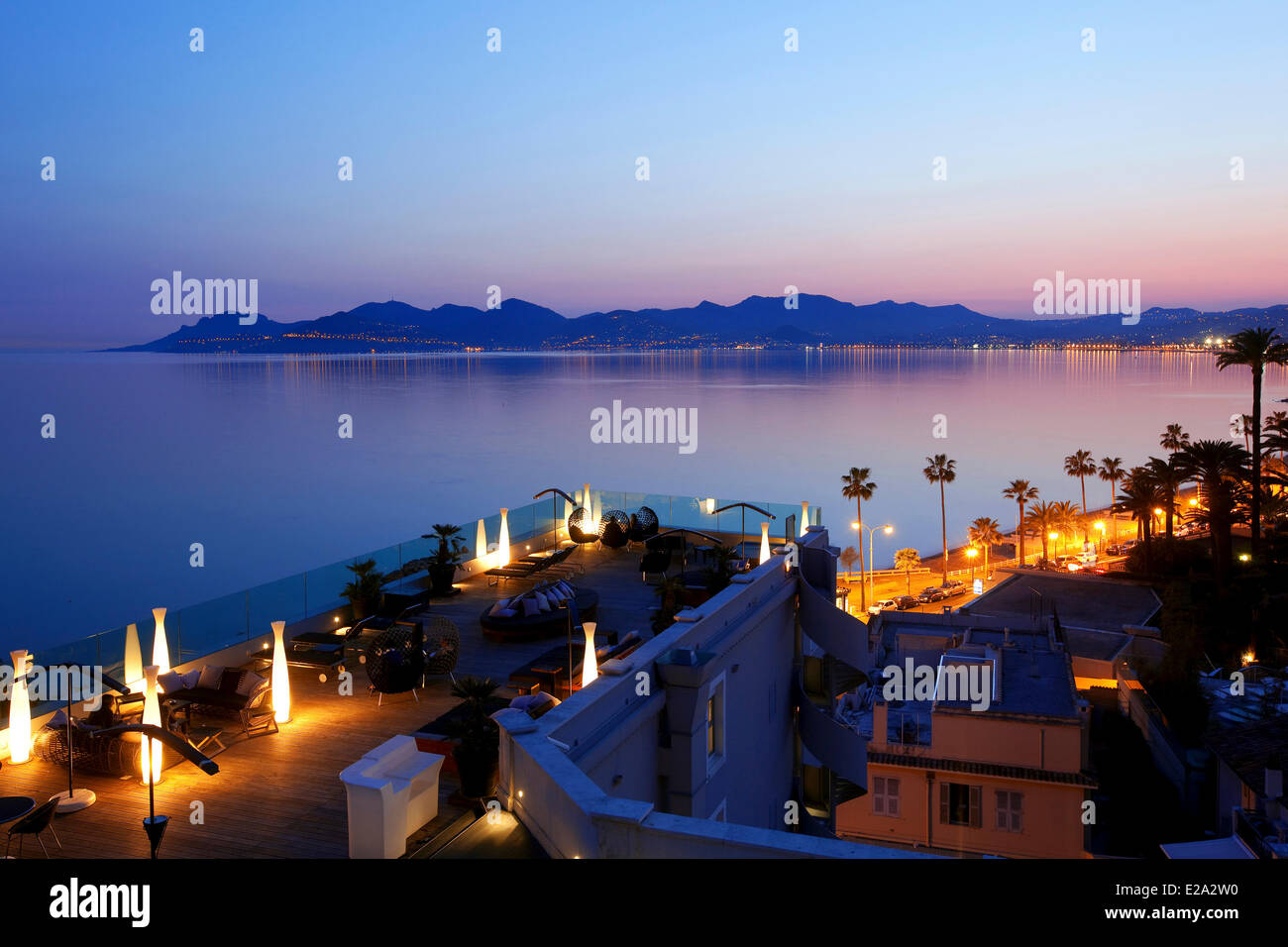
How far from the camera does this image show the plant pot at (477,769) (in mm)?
9773

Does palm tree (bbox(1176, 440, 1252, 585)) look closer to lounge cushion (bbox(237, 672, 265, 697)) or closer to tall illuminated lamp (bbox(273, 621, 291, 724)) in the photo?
tall illuminated lamp (bbox(273, 621, 291, 724))

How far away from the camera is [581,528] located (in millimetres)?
26562

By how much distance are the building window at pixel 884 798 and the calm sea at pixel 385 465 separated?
35.2m

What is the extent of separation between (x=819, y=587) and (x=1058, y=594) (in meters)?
34.7

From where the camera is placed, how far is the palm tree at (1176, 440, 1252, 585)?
1889 inches

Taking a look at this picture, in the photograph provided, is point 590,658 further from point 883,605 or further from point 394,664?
point 883,605

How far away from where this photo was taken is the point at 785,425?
12450 centimetres

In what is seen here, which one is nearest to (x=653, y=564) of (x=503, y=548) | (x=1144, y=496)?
(x=503, y=548)

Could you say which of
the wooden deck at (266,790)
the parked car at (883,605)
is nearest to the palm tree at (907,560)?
the parked car at (883,605)

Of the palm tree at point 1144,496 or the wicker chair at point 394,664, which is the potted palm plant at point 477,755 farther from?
the palm tree at point 1144,496

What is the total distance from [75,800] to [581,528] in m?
17.1

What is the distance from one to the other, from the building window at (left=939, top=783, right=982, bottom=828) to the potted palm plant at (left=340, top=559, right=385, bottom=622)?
1846cm
